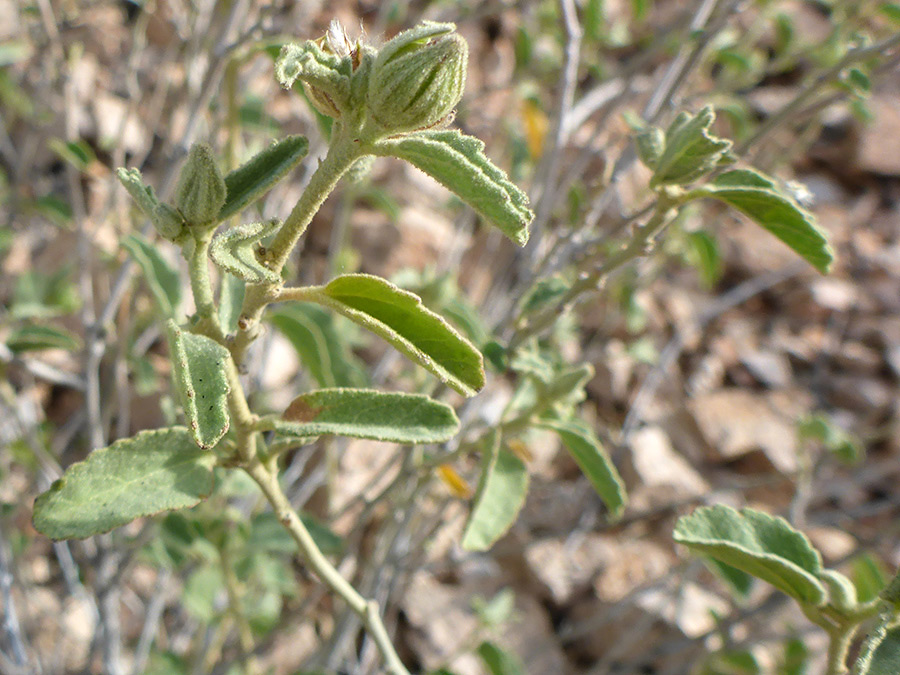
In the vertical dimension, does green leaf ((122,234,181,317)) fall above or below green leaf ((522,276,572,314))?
below

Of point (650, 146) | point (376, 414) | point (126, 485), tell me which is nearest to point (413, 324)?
point (376, 414)

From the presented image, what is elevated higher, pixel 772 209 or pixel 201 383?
pixel 772 209

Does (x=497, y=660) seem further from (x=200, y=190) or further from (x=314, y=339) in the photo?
(x=200, y=190)

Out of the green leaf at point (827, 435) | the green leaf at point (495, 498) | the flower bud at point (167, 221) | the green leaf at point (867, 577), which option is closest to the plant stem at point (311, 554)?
the green leaf at point (495, 498)

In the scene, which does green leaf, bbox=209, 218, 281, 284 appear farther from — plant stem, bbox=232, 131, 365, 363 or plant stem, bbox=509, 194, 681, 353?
plant stem, bbox=509, 194, 681, 353

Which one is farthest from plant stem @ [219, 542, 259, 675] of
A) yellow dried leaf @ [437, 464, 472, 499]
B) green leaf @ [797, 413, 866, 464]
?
green leaf @ [797, 413, 866, 464]

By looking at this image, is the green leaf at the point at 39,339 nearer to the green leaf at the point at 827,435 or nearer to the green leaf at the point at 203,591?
the green leaf at the point at 203,591
